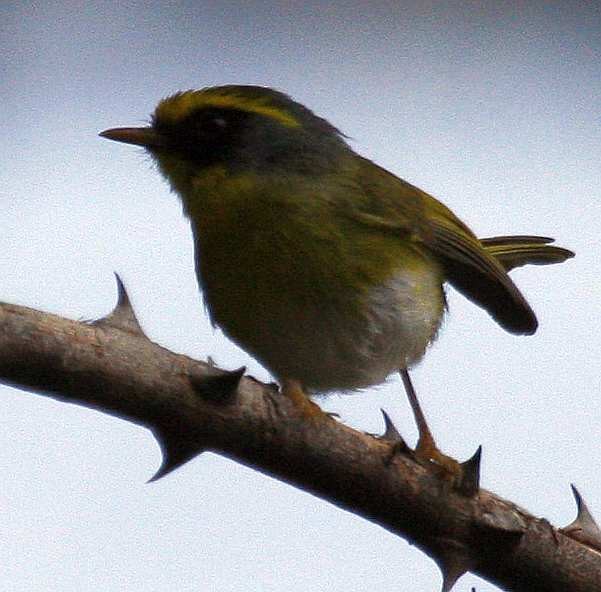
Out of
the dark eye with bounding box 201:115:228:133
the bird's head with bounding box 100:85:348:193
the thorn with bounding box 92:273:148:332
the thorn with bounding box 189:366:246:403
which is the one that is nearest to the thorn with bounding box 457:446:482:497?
the thorn with bounding box 189:366:246:403

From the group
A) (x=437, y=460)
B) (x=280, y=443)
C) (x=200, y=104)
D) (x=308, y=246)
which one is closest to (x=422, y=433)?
(x=437, y=460)

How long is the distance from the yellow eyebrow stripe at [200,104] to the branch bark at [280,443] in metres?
2.01

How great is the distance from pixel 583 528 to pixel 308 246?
143 cm

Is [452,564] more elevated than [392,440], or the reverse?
[392,440]

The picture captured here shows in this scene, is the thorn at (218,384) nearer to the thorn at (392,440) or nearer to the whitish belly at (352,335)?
the thorn at (392,440)

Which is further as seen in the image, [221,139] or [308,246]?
[221,139]

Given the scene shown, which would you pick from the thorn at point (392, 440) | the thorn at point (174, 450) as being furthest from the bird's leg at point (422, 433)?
the thorn at point (174, 450)

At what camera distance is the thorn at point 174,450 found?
6.52 ft

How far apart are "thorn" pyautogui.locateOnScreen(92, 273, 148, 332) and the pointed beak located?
2185 millimetres

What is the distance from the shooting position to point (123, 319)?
2.09 meters

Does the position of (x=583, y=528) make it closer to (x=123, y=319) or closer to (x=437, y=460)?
(x=437, y=460)

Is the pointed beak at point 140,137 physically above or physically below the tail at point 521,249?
below

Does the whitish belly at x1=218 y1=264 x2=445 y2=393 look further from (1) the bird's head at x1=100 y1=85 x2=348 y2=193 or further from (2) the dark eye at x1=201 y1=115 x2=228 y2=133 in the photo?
(2) the dark eye at x1=201 y1=115 x2=228 y2=133

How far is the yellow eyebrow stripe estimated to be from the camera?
4.32 meters
